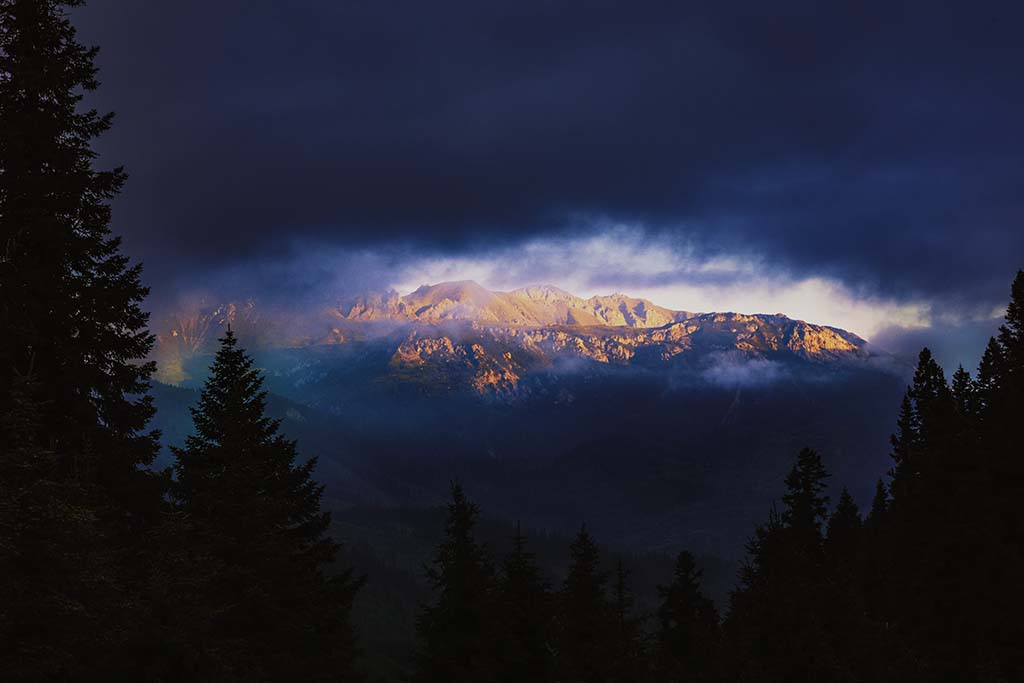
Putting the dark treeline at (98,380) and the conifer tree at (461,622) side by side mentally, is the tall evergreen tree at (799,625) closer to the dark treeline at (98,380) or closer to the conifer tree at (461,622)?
the dark treeline at (98,380)

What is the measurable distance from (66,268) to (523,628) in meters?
23.1

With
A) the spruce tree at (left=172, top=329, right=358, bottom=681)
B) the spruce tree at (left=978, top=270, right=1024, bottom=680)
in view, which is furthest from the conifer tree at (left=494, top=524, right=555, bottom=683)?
the spruce tree at (left=978, top=270, right=1024, bottom=680)

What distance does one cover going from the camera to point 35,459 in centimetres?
1461

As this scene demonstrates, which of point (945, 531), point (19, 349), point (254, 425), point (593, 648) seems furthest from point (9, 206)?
point (945, 531)

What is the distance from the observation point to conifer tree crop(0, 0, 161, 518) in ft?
73.5

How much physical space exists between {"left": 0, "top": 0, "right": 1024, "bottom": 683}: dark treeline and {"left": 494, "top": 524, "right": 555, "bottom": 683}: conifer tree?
0.09 meters

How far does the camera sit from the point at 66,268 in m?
23.3

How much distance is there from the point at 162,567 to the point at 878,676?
19.2 m

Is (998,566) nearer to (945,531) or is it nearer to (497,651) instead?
(945,531)

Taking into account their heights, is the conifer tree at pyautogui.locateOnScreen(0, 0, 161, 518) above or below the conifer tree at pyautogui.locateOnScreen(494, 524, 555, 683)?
above

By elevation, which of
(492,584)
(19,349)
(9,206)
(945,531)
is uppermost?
(9,206)

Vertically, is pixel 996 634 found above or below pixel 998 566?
below

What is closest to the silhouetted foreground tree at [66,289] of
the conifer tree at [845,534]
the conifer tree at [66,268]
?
the conifer tree at [66,268]

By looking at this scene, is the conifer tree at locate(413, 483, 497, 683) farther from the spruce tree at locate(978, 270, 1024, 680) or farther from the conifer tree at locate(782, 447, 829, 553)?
the spruce tree at locate(978, 270, 1024, 680)
